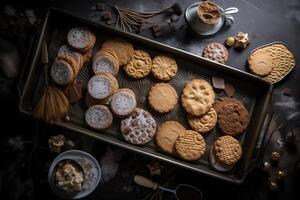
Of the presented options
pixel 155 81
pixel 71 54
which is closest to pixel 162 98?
pixel 155 81

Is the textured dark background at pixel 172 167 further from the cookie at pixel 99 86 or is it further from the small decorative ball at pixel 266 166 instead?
the cookie at pixel 99 86

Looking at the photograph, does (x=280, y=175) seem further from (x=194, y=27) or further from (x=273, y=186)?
(x=194, y=27)

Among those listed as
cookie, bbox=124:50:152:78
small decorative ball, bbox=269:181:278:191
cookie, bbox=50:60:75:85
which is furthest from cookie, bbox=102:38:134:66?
small decorative ball, bbox=269:181:278:191

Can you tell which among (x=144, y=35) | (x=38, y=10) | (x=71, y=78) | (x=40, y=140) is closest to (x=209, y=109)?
(x=144, y=35)

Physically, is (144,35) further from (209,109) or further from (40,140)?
(40,140)

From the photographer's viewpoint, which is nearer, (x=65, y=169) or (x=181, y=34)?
(x=65, y=169)

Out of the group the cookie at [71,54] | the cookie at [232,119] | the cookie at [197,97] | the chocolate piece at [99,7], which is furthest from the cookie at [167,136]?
the chocolate piece at [99,7]

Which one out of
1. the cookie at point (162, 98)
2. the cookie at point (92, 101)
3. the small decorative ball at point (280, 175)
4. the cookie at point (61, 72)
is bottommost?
the small decorative ball at point (280, 175)
